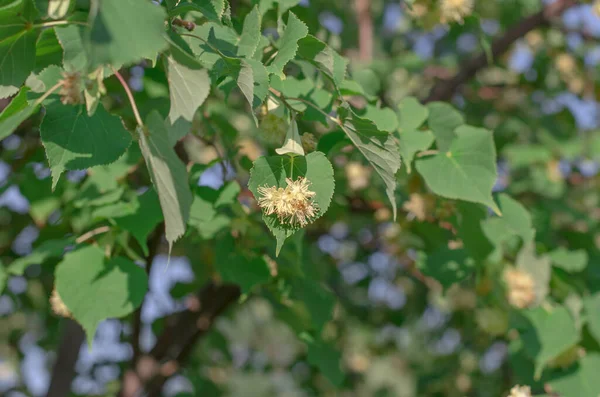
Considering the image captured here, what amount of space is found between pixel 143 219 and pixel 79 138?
347 mm

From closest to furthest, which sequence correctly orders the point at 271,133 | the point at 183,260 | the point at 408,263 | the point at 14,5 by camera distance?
1. the point at 14,5
2. the point at 271,133
3. the point at 408,263
4. the point at 183,260

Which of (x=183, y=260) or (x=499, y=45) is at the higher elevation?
(x=499, y=45)

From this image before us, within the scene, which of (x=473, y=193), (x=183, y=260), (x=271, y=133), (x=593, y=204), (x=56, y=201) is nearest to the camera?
(x=271, y=133)

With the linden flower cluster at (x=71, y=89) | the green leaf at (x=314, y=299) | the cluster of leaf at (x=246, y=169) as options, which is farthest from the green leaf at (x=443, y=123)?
the linden flower cluster at (x=71, y=89)

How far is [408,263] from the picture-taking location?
2.44 metres

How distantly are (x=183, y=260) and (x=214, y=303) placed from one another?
0.33m

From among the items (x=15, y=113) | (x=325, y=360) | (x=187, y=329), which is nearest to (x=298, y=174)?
(x=15, y=113)

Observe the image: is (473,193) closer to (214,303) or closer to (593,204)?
(214,303)

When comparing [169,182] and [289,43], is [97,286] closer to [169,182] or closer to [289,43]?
[169,182]

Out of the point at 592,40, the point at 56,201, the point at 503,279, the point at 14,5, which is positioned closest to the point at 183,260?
the point at 56,201

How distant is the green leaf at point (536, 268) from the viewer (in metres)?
1.84

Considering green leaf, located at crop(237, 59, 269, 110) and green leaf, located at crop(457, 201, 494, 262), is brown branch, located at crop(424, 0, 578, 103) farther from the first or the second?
green leaf, located at crop(237, 59, 269, 110)

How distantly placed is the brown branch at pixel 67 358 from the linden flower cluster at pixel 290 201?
159 cm

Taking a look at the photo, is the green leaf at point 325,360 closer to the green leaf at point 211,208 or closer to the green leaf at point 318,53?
the green leaf at point 211,208
